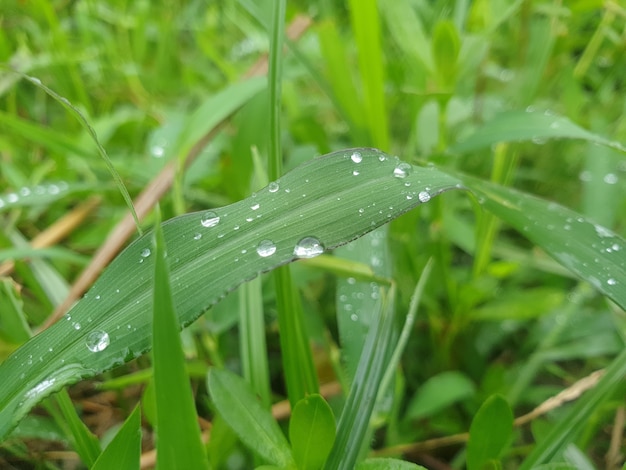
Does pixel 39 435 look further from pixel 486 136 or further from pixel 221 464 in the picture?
pixel 486 136

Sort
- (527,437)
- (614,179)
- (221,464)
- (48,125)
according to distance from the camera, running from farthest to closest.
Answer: (48,125), (614,179), (527,437), (221,464)

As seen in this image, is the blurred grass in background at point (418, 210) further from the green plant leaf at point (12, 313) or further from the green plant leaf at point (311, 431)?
the green plant leaf at point (311, 431)

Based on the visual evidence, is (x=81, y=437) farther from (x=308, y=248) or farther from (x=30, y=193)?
(x=30, y=193)

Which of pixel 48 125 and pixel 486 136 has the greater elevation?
pixel 48 125

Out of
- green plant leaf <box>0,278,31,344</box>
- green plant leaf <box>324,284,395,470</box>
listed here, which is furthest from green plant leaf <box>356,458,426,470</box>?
green plant leaf <box>0,278,31,344</box>

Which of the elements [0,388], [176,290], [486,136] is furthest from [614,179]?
[0,388]

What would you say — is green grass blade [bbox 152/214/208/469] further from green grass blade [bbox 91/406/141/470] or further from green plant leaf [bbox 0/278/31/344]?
green plant leaf [bbox 0/278/31/344]
